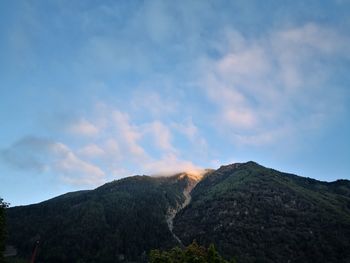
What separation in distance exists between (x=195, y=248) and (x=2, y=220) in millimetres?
30729

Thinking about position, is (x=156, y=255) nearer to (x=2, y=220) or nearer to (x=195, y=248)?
(x=195, y=248)

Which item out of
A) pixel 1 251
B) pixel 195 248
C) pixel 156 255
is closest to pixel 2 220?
pixel 1 251

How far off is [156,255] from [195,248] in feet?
21.4

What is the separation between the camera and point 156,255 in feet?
207

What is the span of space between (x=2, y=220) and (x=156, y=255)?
2465 cm

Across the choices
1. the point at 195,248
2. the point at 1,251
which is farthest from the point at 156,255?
the point at 1,251

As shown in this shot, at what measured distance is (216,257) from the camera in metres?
62.6

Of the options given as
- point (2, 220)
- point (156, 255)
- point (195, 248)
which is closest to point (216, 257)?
point (195, 248)

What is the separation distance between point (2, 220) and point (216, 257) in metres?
33.9

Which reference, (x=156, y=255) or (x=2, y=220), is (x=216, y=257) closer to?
(x=156, y=255)

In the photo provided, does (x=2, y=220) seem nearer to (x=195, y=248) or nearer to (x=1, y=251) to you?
(x=1, y=251)

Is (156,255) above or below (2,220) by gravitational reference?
below

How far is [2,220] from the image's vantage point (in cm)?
6253

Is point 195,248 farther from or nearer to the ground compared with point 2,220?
nearer to the ground
